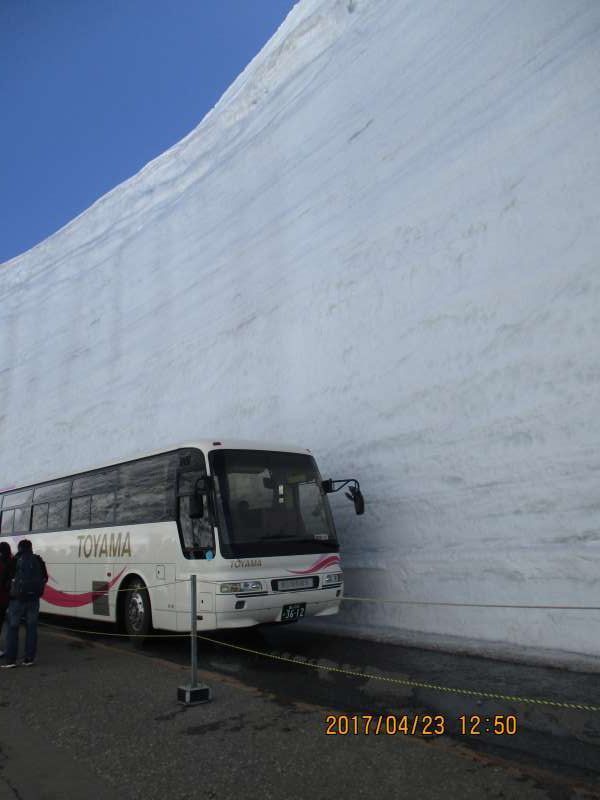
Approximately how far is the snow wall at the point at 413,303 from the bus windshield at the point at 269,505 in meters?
1.71

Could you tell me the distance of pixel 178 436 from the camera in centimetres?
1466

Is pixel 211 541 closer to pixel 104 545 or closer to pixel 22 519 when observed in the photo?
pixel 104 545

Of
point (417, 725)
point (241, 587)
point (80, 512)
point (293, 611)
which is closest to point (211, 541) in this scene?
point (241, 587)

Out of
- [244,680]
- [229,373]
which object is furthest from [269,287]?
[244,680]

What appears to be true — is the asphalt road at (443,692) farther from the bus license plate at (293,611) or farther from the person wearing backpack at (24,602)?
the person wearing backpack at (24,602)

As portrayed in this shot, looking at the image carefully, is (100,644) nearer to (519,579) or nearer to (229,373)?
(519,579)

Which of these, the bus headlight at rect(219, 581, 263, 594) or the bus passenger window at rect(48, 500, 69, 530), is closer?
the bus headlight at rect(219, 581, 263, 594)

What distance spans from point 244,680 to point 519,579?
330 centimetres

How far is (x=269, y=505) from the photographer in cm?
701

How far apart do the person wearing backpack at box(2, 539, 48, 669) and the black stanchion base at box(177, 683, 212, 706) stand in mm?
2434

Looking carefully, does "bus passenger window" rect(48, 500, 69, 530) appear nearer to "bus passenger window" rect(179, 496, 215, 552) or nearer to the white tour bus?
the white tour bus

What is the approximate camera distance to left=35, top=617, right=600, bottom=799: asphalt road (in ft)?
11.4

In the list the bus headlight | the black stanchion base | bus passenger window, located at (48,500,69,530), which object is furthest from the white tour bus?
the black stanchion base

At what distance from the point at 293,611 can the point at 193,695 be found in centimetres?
216
